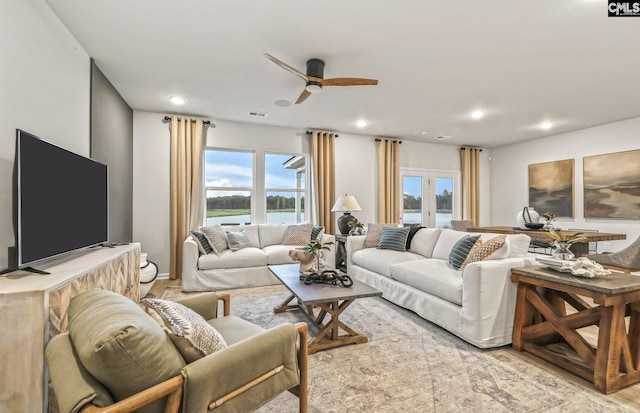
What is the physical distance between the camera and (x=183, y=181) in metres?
4.72

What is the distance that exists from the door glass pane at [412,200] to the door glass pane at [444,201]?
50 centimetres

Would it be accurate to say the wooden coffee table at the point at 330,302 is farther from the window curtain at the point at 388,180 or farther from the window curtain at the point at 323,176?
the window curtain at the point at 388,180

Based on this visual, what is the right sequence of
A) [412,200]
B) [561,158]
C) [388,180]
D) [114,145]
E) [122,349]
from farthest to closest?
[412,200]
[388,180]
[561,158]
[114,145]
[122,349]

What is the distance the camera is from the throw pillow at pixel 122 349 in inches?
34.5

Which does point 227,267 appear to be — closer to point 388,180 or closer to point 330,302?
point 330,302

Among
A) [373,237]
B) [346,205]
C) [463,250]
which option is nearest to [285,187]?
[346,205]

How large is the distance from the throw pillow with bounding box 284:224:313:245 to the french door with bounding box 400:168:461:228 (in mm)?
2570

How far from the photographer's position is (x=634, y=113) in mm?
4605

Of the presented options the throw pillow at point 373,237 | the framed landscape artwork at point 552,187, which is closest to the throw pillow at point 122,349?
the throw pillow at point 373,237

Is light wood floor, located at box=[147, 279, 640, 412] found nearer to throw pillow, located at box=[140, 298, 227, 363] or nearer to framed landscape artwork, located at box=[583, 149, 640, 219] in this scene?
throw pillow, located at box=[140, 298, 227, 363]

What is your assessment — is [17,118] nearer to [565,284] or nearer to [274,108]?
[274,108]

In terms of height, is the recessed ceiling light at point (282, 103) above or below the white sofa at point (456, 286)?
above

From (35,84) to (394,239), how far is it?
3.80 m

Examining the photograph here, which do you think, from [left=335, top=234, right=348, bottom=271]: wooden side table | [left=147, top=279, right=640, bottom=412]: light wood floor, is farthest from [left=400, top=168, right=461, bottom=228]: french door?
[left=147, top=279, right=640, bottom=412]: light wood floor
